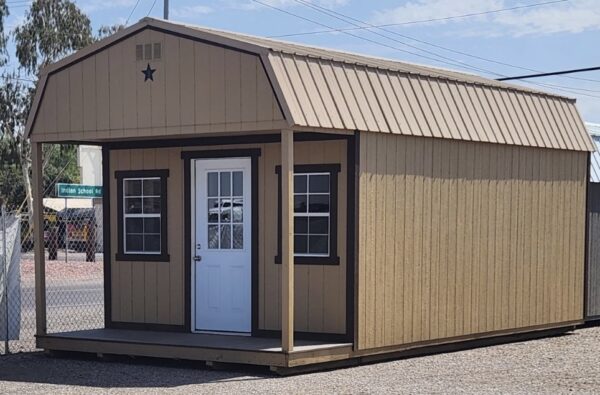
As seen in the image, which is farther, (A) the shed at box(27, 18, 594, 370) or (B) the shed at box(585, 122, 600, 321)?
(B) the shed at box(585, 122, 600, 321)

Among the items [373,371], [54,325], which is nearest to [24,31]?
[54,325]

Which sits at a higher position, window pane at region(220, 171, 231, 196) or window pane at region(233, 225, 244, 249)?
window pane at region(220, 171, 231, 196)

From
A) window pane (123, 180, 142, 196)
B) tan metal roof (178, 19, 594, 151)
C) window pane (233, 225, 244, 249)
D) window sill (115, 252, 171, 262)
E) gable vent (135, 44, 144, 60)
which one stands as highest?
gable vent (135, 44, 144, 60)

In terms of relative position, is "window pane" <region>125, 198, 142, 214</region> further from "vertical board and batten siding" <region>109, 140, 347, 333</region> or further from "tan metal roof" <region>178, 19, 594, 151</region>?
"tan metal roof" <region>178, 19, 594, 151</region>

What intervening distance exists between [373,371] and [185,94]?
386cm

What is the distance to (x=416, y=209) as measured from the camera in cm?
1320

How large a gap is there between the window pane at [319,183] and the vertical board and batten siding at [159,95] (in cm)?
149

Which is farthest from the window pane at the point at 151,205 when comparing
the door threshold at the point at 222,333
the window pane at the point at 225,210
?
the door threshold at the point at 222,333

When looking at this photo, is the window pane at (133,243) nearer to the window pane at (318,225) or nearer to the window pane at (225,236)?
the window pane at (225,236)

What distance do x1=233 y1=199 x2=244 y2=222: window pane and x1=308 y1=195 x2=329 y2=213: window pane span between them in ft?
3.22

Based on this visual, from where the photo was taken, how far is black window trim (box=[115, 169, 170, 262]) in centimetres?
1410

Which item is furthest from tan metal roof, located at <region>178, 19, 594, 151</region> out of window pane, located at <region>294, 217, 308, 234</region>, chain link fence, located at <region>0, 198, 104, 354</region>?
chain link fence, located at <region>0, 198, 104, 354</region>

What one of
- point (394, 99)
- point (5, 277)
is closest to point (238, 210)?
point (394, 99)

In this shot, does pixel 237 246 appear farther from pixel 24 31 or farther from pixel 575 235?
pixel 24 31
